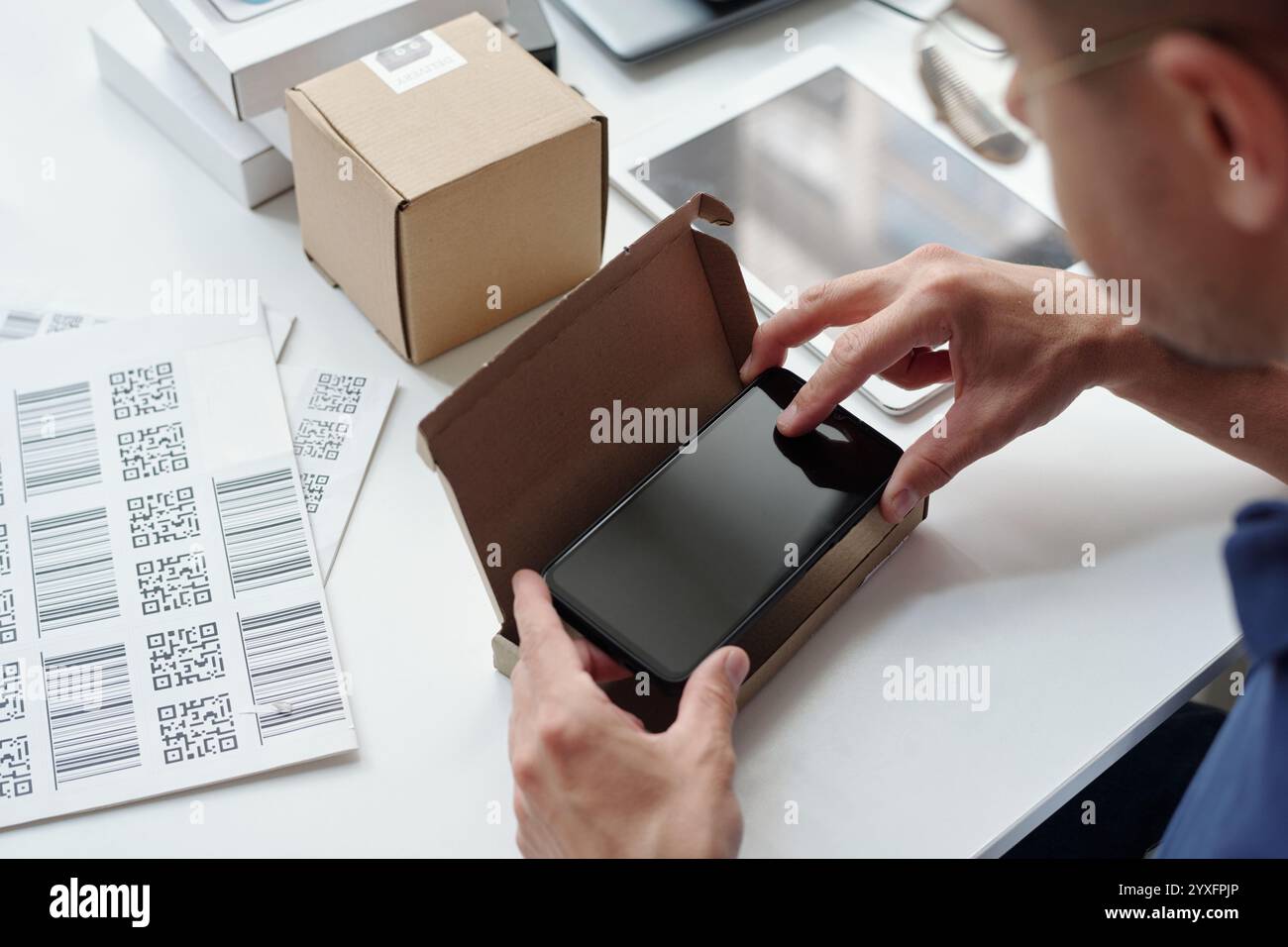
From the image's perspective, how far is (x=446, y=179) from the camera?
0.95 meters

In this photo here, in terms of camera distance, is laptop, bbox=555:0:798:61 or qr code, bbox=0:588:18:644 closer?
qr code, bbox=0:588:18:644

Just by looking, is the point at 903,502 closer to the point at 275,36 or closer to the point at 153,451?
the point at 153,451

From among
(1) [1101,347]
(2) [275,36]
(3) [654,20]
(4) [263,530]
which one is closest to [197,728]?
(4) [263,530]

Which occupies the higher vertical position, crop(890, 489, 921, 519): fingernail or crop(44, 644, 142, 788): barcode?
crop(890, 489, 921, 519): fingernail

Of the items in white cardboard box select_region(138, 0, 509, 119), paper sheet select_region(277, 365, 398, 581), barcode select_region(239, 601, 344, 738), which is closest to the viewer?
barcode select_region(239, 601, 344, 738)

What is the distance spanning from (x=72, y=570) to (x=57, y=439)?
13 cm

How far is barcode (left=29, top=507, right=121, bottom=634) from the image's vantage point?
0.89m

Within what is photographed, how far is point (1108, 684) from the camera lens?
2.89 feet

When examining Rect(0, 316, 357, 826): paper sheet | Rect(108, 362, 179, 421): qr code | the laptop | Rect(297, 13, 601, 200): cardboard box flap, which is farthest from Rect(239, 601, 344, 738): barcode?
the laptop

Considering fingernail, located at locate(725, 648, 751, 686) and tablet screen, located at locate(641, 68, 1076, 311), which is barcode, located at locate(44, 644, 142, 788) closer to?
fingernail, located at locate(725, 648, 751, 686)

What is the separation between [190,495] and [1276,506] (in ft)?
2.41

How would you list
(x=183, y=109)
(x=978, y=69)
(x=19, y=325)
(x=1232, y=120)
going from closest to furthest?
(x=1232, y=120) → (x=978, y=69) → (x=19, y=325) → (x=183, y=109)

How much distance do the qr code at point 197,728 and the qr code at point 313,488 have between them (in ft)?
0.55
